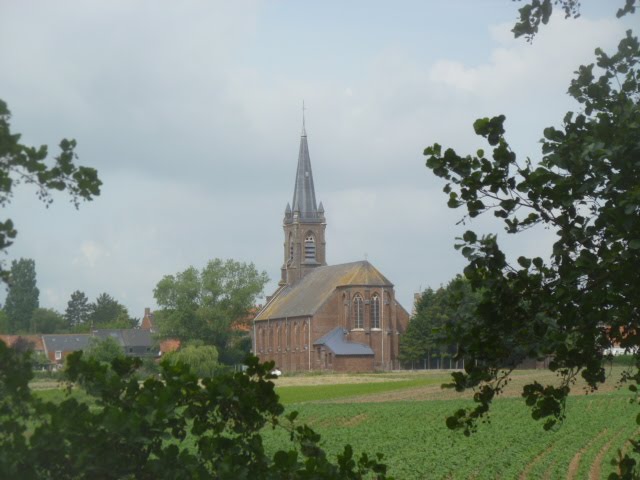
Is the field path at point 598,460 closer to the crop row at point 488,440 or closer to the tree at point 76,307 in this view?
the crop row at point 488,440

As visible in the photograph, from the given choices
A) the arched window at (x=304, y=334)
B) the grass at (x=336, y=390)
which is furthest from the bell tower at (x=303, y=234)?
the grass at (x=336, y=390)

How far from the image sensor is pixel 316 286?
4439 inches

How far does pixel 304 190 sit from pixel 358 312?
21211mm

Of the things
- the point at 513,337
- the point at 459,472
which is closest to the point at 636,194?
the point at 513,337

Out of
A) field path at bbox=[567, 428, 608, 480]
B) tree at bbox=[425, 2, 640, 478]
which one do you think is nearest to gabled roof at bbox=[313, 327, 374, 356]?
field path at bbox=[567, 428, 608, 480]

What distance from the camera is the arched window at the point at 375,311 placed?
103375 mm

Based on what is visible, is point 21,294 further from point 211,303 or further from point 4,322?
point 211,303

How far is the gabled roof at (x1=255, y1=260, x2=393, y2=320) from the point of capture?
10518cm

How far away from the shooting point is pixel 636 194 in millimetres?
4418

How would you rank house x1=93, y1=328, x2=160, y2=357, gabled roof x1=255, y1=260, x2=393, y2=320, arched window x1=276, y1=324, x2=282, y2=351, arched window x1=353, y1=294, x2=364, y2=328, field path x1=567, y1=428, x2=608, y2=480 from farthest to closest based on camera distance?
arched window x1=276, y1=324, x2=282, y2=351 → gabled roof x1=255, y1=260, x2=393, y2=320 → arched window x1=353, y1=294, x2=364, y2=328 → field path x1=567, y1=428, x2=608, y2=480 → house x1=93, y1=328, x2=160, y2=357

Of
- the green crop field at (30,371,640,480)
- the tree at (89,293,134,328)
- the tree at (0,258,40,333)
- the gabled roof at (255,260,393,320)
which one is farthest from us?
the gabled roof at (255,260,393,320)

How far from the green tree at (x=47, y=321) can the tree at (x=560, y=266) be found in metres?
1.81

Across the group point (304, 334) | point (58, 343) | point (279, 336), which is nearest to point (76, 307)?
point (58, 343)

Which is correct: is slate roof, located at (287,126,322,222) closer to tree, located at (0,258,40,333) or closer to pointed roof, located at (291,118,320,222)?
pointed roof, located at (291,118,320,222)
